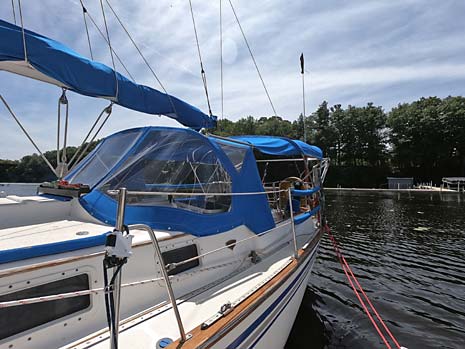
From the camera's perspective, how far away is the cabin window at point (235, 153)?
387 cm

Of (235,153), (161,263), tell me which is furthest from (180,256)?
(235,153)

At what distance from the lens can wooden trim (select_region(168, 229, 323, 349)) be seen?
184 cm

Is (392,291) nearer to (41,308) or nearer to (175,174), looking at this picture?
(175,174)

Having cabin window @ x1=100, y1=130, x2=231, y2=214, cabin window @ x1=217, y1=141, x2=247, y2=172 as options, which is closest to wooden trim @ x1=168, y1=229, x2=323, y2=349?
cabin window @ x1=100, y1=130, x2=231, y2=214

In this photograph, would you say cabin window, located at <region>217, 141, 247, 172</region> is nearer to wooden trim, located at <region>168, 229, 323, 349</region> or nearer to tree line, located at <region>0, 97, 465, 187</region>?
wooden trim, located at <region>168, 229, 323, 349</region>

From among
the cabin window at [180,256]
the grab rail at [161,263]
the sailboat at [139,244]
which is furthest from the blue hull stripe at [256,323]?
the cabin window at [180,256]

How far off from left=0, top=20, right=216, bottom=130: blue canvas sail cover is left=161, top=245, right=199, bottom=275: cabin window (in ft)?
6.67

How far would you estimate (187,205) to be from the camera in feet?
10.2

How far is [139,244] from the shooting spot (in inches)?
91.0

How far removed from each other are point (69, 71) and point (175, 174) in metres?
1.51

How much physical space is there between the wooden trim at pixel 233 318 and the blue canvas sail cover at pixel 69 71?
2.72m

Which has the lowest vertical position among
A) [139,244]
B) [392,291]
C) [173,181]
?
[392,291]

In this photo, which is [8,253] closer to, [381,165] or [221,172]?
[221,172]

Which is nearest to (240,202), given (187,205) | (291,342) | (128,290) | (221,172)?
(221,172)
